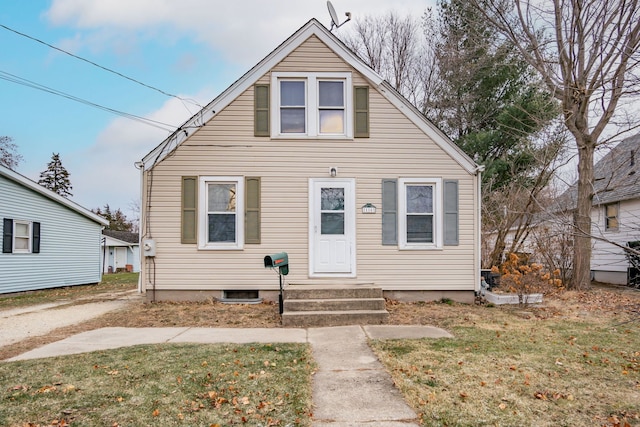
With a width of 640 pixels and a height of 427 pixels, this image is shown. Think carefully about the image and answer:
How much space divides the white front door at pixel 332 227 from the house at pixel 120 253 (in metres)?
28.3

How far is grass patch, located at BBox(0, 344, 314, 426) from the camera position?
3.29 metres

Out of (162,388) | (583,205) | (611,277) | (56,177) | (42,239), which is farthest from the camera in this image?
(56,177)

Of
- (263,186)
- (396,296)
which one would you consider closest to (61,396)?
(263,186)

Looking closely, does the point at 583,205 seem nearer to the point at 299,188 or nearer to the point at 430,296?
the point at 430,296

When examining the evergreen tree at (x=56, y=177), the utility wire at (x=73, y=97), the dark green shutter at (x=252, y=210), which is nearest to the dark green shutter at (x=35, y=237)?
the utility wire at (x=73, y=97)

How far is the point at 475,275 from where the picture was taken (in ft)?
30.0

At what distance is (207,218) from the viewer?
9.04 m

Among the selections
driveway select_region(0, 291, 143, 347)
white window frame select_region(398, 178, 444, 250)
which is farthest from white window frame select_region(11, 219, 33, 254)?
white window frame select_region(398, 178, 444, 250)

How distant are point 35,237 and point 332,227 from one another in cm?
1126

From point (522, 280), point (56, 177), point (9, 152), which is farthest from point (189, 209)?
point (56, 177)

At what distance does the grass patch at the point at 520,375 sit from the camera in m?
3.37

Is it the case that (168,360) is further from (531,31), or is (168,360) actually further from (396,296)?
(531,31)

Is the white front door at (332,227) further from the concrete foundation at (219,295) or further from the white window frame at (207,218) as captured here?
the white window frame at (207,218)

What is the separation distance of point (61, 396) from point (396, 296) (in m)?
6.69
